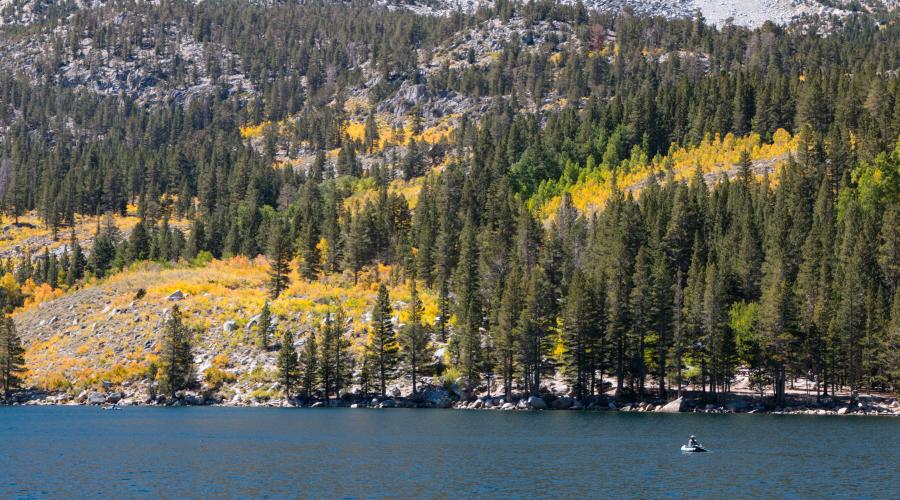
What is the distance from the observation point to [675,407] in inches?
3903

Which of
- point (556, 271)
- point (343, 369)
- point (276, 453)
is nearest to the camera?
point (276, 453)

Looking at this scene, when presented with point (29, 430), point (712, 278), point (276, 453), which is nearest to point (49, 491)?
point (276, 453)

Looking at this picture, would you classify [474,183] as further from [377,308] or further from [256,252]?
[377,308]

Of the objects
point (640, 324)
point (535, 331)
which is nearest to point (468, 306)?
point (535, 331)

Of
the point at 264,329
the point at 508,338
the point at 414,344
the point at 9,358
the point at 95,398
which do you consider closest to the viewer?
the point at 508,338

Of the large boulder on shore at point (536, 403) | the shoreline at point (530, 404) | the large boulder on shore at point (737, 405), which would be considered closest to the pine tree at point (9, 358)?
the shoreline at point (530, 404)

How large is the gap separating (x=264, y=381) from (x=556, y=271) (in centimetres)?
4170

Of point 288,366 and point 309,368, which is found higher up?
point 288,366

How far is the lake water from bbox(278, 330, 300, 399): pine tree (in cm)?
1557

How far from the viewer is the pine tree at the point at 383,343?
109250 mm

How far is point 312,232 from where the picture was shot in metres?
147

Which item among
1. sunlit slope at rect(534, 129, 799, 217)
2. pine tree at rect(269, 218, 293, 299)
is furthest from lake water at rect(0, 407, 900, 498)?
sunlit slope at rect(534, 129, 799, 217)

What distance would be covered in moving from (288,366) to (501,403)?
2567 cm

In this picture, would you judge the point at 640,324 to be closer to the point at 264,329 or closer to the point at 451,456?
the point at 264,329
